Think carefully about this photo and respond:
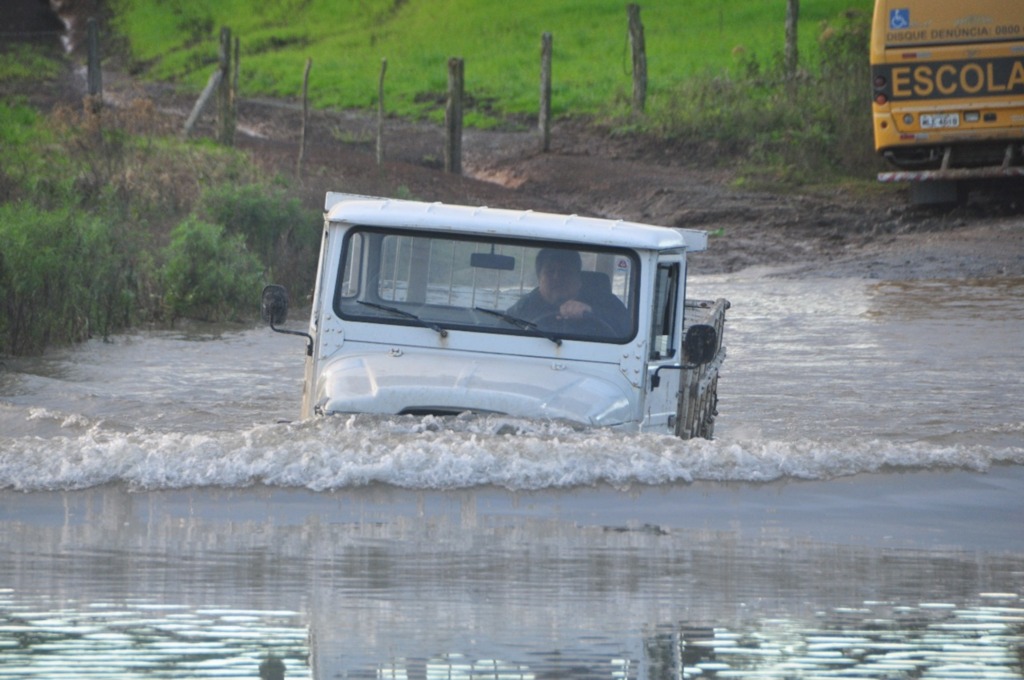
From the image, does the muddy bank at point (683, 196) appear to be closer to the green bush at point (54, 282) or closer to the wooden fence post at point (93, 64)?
the wooden fence post at point (93, 64)

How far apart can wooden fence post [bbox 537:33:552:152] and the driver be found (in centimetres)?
1904

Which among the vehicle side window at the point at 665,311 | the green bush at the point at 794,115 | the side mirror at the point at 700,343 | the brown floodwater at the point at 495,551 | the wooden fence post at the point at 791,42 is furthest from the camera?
the wooden fence post at the point at 791,42

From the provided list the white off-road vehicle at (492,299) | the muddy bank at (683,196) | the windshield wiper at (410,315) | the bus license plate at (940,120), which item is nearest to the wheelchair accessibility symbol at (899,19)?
the bus license plate at (940,120)

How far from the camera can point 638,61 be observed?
97.2 ft

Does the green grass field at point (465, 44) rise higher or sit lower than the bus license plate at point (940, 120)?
higher

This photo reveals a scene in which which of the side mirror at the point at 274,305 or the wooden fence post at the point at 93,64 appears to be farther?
the wooden fence post at the point at 93,64

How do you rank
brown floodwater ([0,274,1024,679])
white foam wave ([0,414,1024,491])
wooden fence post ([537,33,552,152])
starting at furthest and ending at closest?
wooden fence post ([537,33,552,152]), white foam wave ([0,414,1024,491]), brown floodwater ([0,274,1024,679])

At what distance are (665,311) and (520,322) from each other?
729mm

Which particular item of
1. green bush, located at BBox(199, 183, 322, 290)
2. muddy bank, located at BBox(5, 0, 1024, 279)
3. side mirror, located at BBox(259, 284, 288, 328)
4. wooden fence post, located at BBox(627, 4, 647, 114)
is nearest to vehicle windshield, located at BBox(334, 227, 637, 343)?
side mirror, located at BBox(259, 284, 288, 328)

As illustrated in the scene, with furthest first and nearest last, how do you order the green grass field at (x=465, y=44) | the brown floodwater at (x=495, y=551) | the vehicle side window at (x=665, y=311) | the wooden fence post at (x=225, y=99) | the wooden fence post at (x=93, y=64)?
1. the green grass field at (x=465, y=44)
2. the wooden fence post at (x=225, y=99)
3. the wooden fence post at (x=93, y=64)
4. the vehicle side window at (x=665, y=311)
5. the brown floodwater at (x=495, y=551)

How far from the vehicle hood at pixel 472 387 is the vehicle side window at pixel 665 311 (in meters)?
0.32

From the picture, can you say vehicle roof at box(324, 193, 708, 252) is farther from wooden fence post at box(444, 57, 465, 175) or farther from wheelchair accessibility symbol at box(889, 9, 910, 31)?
wooden fence post at box(444, 57, 465, 175)

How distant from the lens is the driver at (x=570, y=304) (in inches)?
295

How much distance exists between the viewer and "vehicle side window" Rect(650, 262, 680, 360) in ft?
25.1
